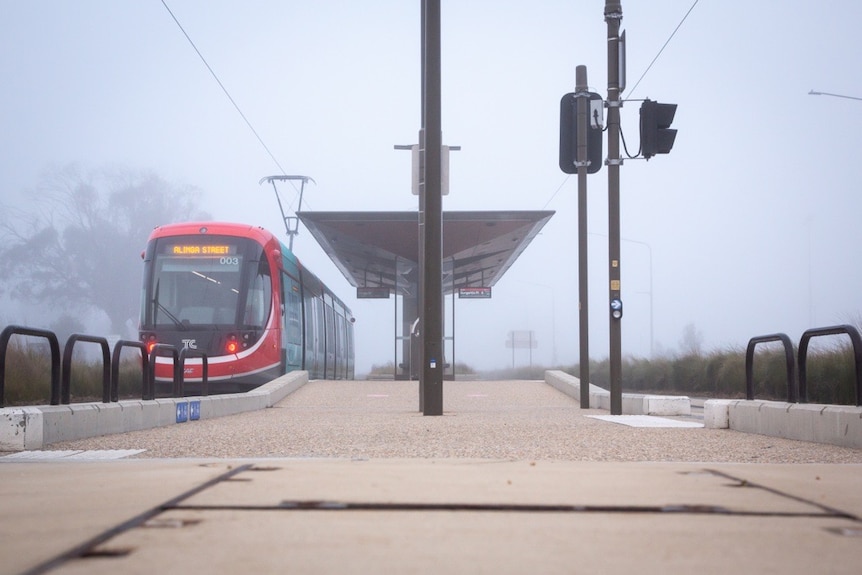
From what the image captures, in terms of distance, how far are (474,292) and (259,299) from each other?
56.1 feet

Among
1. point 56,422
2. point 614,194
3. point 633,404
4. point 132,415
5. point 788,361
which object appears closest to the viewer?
point 56,422

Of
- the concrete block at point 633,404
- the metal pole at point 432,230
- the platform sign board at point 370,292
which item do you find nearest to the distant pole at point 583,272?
the concrete block at point 633,404

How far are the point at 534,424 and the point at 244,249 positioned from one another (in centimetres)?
1013

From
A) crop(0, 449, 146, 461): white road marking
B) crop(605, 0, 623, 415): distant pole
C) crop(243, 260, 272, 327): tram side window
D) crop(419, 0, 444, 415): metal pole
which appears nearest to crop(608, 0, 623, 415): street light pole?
crop(605, 0, 623, 415): distant pole

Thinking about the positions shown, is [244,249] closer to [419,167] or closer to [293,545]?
[419,167]

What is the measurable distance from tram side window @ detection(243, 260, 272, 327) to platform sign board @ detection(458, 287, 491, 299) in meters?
16.5

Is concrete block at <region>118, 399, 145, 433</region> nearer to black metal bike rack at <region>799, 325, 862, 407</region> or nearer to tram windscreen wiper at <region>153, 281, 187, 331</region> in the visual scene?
Answer: black metal bike rack at <region>799, 325, 862, 407</region>

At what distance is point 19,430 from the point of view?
743cm

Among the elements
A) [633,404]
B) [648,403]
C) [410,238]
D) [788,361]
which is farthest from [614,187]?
[410,238]

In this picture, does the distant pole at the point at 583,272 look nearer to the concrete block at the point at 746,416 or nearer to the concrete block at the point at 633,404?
the concrete block at the point at 633,404

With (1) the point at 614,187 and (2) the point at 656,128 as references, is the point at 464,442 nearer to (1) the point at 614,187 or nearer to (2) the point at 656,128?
(2) the point at 656,128

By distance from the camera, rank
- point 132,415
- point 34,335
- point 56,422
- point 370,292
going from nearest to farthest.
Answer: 1. point 56,422
2. point 34,335
3. point 132,415
4. point 370,292

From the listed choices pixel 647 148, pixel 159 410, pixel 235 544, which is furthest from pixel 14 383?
pixel 235 544

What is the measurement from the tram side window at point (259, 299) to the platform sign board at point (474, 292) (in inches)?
650
